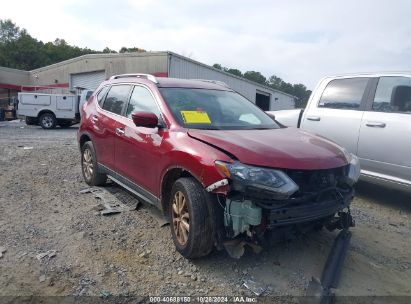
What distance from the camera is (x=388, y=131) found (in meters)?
5.10

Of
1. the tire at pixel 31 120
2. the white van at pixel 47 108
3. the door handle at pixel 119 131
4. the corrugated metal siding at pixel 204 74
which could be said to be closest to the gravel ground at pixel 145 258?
the door handle at pixel 119 131

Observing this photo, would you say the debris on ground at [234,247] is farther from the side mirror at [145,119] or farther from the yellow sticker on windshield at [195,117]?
the side mirror at [145,119]

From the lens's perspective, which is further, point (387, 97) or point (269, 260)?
point (387, 97)

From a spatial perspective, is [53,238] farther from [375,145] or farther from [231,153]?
[375,145]

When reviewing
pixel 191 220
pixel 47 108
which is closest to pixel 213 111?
pixel 191 220

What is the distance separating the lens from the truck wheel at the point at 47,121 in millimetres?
18500

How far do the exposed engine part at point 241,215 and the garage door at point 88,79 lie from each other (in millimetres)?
24482

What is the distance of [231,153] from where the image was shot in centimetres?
313

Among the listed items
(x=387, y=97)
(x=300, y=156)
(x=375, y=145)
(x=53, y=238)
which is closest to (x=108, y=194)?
(x=53, y=238)

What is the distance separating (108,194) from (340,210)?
3229 millimetres

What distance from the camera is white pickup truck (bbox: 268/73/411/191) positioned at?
5004 millimetres

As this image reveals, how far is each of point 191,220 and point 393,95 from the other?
12.0 feet

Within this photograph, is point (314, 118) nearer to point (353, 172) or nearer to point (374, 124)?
point (374, 124)

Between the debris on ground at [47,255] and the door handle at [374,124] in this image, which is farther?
the door handle at [374,124]
